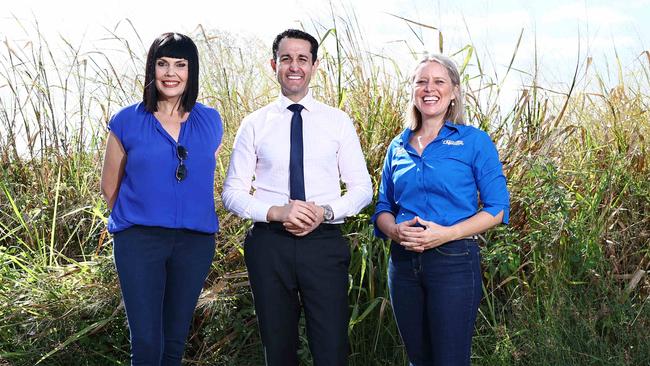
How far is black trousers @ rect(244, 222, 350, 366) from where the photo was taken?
335 centimetres

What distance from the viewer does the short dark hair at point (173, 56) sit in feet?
11.1

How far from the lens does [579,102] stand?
618 centimetres

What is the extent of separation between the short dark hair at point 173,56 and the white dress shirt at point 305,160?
26cm

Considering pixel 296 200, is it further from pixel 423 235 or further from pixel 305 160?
pixel 423 235

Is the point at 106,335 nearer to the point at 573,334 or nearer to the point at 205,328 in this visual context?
the point at 205,328

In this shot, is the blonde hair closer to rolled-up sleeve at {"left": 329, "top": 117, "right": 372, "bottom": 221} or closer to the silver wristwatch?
rolled-up sleeve at {"left": 329, "top": 117, "right": 372, "bottom": 221}

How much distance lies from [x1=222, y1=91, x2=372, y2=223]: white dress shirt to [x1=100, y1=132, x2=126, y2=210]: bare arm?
431 mm

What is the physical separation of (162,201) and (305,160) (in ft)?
1.95

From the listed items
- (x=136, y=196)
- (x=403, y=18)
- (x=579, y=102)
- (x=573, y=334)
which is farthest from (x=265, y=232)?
(x=579, y=102)

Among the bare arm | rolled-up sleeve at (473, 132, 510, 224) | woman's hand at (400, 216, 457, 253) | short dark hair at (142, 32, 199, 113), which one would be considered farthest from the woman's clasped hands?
the bare arm

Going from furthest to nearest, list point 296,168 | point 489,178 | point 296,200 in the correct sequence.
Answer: point 296,168
point 296,200
point 489,178

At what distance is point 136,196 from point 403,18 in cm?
254

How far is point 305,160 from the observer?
3445 mm

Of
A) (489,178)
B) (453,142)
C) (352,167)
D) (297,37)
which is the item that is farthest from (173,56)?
(489,178)
